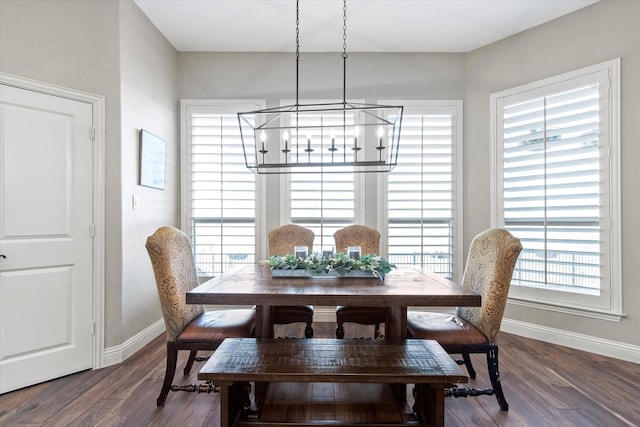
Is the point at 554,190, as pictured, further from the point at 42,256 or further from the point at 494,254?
the point at 42,256

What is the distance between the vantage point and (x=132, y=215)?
290 centimetres

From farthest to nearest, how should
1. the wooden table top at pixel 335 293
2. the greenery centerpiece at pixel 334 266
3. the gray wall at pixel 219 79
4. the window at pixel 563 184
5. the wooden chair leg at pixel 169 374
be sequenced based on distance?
the window at pixel 563 184
the gray wall at pixel 219 79
the greenery centerpiece at pixel 334 266
the wooden chair leg at pixel 169 374
the wooden table top at pixel 335 293

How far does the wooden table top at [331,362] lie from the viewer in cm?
157

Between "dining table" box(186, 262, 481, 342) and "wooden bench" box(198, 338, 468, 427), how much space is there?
204mm

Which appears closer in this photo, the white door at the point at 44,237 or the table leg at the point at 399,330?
the table leg at the point at 399,330

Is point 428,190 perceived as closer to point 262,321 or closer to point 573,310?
point 573,310

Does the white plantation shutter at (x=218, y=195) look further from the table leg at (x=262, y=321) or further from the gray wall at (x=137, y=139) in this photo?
the table leg at (x=262, y=321)

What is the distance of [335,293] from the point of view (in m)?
1.75

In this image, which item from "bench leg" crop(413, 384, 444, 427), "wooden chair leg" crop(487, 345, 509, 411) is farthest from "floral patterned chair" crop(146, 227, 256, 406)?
"wooden chair leg" crop(487, 345, 509, 411)

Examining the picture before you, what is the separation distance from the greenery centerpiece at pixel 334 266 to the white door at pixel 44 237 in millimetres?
1543

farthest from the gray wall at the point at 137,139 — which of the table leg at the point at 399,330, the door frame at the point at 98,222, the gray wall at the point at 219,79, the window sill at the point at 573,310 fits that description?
the window sill at the point at 573,310

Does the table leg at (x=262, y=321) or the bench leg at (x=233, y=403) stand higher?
the table leg at (x=262, y=321)

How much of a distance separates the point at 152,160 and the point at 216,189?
2.46 feet

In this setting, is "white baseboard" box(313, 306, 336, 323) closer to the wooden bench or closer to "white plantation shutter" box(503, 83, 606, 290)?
the wooden bench
